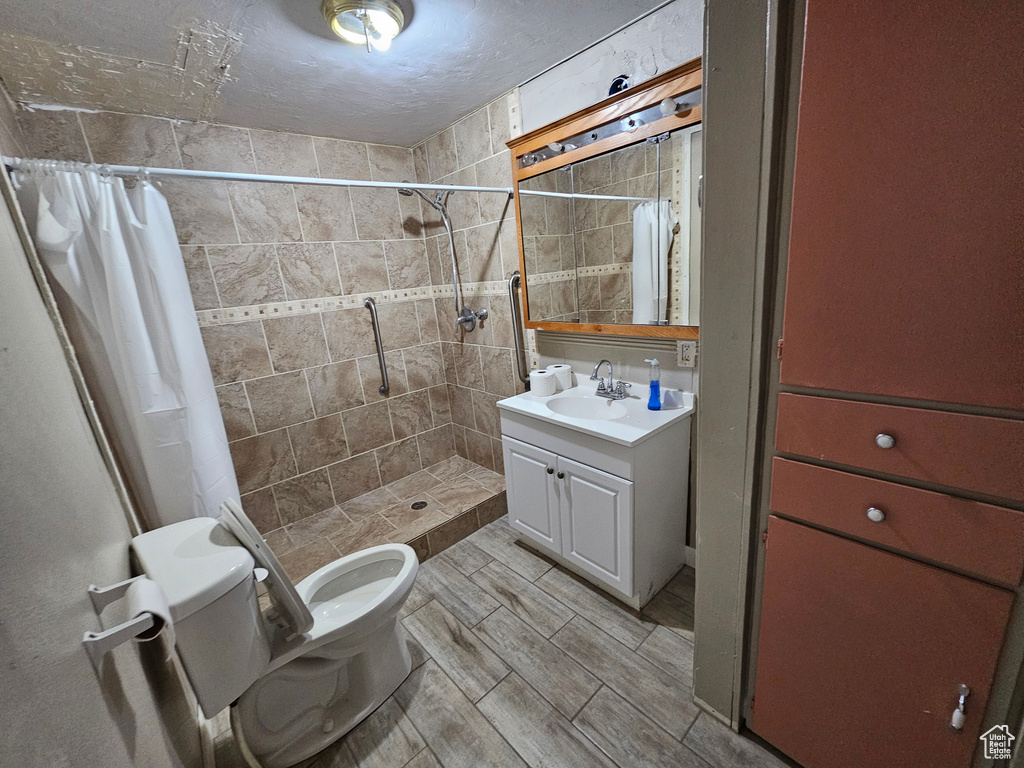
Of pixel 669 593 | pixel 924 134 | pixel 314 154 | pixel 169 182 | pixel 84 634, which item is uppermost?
pixel 314 154

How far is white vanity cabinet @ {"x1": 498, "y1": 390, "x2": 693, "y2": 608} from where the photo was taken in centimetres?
149

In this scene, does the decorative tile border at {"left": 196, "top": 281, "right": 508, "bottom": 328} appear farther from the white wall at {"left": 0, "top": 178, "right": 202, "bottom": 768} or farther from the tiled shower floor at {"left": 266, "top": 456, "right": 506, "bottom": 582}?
the tiled shower floor at {"left": 266, "top": 456, "right": 506, "bottom": 582}

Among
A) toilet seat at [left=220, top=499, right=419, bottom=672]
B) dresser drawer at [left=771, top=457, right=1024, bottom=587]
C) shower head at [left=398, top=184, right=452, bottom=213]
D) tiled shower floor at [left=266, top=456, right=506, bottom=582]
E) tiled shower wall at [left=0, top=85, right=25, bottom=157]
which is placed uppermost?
tiled shower wall at [left=0, top=85, right=25, bottom=157]

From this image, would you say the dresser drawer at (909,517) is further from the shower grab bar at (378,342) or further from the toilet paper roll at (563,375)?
the shower grab bar at (378,342)

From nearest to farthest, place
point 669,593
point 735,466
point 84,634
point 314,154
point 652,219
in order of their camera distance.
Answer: point 84,634
point 735,466
point 652,219
point 669,593
point 314,154

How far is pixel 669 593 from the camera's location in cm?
172

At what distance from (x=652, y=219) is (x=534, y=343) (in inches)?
34.7

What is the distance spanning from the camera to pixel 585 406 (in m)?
1.90

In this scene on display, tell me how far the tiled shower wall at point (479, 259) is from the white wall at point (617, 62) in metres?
0.16

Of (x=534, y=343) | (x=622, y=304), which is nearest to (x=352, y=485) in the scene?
(x=534, y=343)

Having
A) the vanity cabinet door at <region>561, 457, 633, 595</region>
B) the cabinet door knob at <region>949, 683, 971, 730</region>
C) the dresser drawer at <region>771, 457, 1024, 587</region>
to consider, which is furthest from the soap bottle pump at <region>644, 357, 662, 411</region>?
the cabinet door knob at <region>949, 683, 971, 730</region>

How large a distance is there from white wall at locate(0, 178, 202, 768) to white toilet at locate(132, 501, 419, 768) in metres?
0.10

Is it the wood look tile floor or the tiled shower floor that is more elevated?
the tiled shower floor

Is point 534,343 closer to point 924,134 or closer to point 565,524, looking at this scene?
point 565,524
